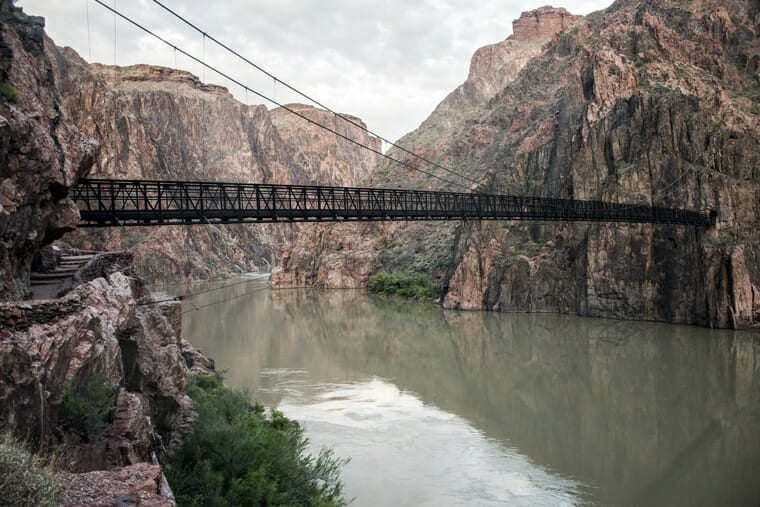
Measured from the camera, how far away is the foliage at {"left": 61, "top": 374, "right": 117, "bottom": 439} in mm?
7301

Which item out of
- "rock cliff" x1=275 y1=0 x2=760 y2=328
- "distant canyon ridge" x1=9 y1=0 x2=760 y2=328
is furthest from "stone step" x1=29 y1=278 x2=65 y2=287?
"rock cliff" x1=275 y1=0 x2=760 y2=328

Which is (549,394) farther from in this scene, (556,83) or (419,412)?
(556,83)

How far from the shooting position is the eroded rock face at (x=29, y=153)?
31.3ft

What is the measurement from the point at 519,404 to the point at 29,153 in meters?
15.6

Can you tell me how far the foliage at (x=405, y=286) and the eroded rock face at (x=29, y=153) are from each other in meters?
35.3

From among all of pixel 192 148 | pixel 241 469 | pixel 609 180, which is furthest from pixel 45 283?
pixel 192 148

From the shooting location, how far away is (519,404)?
19453mm

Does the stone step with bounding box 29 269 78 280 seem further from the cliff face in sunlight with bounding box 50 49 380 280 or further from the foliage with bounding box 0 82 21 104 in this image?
the cliff face in sunlight with bounding box 50 49 380 280

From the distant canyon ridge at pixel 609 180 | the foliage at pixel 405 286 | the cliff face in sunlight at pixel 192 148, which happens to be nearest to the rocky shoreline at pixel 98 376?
the distant canyon ridge at pixel 609 180

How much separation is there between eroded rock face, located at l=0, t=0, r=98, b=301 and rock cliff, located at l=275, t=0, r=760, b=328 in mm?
29025

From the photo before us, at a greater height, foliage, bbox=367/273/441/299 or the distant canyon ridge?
the distant canyon ridge

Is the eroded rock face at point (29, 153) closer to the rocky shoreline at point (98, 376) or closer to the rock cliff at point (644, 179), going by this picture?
the rocky shoreline at point (98, 376)

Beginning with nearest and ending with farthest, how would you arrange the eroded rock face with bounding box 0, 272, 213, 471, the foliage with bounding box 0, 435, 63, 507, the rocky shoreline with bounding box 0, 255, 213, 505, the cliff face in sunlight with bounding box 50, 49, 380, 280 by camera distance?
the foliage with bounding box 0, 435, 63, 507, the rocky shoreline with bounding box 0, 255, 213, 505, the eroded rock face with bounding box 0, 272, 213, 471, the cliff face in sunlight with bounding box 50, 49, 380, 280

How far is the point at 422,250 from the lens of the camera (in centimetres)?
5634
